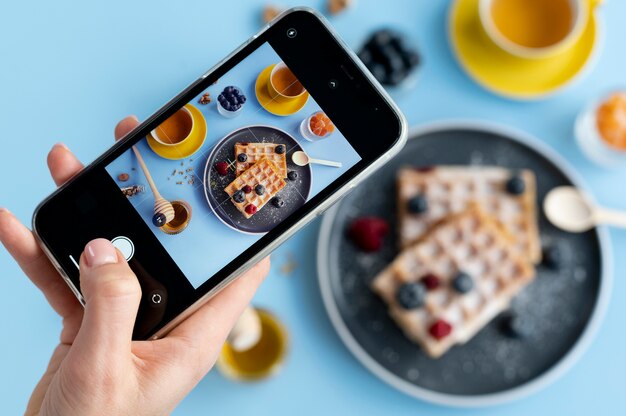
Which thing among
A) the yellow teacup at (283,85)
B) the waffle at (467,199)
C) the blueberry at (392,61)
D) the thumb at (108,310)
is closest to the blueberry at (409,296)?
the waffle at (467,199)

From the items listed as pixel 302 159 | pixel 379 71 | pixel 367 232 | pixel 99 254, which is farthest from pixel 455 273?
pixel 99 254

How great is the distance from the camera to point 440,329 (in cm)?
164

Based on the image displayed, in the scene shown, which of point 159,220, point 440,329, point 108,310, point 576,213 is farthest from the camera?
point 576,213

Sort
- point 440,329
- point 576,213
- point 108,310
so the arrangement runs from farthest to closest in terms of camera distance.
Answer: point 576,213 → point 440,329 → point 108,310

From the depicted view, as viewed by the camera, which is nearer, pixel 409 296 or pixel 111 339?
pixel 111 339

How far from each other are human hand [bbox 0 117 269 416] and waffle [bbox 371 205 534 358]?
52cm

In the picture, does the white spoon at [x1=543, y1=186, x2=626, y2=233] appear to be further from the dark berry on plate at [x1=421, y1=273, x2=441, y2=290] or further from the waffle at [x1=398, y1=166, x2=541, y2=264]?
the dark berry on plate at [x1=421, y1=273, x2=441, y2=290]

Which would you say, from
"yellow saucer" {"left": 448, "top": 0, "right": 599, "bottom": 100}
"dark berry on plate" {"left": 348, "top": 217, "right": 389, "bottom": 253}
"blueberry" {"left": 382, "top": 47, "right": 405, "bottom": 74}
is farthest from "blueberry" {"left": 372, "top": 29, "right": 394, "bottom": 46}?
"dark berry on plate" {"left": 348, "top": 217, "right": 389, "bottom": 253}

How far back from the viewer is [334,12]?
182cm

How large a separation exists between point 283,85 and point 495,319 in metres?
0.96

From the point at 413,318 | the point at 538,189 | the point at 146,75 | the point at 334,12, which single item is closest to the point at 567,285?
the point at 538,189

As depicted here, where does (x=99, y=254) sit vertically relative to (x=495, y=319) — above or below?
above

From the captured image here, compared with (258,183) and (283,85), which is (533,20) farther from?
(258,183)

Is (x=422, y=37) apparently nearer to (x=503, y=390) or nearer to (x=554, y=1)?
(x=554, y=1)
